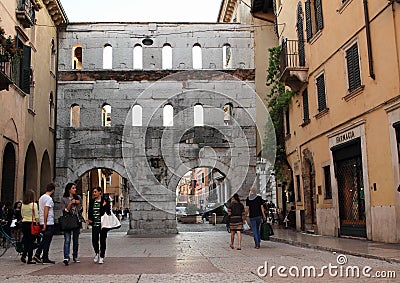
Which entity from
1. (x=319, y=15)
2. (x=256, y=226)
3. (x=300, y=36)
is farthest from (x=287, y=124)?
(x=256, y=226)

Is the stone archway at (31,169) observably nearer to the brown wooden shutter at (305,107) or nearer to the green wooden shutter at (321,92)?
the brown wooden shutter at (305,107)

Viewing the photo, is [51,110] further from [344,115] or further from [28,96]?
[344,115]

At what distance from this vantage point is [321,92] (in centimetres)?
1975

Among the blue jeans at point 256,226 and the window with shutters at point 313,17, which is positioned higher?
the window with shutters at point 313,17

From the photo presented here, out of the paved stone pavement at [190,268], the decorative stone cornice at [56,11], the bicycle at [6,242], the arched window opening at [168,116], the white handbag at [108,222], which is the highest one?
the decorative stone cornice at [56,11]

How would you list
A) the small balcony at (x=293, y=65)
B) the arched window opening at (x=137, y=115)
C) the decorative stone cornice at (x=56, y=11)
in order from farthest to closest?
the arched window opening at (x=137, y=115) < the decorative stone cornice at (x=56, y=11) < the small balcony at (x=293, y=65)

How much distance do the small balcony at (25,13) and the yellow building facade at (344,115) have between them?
10412 mm

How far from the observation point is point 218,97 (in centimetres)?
2691

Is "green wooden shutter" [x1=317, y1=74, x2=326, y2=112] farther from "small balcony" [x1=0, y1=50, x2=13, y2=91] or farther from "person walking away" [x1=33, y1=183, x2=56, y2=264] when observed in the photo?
"person walking away" [x1=33, y1=183, x2=56, y2=264]

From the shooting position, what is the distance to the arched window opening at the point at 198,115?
87.6ft

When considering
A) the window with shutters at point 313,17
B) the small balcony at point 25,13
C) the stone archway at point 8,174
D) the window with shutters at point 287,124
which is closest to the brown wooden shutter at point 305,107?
the window with shutters at point 313,17

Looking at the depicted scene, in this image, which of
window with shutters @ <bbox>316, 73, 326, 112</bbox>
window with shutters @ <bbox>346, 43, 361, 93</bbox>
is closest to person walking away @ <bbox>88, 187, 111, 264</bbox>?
window with shutters @ <bbox>346, 43, 361, 93</bbox>

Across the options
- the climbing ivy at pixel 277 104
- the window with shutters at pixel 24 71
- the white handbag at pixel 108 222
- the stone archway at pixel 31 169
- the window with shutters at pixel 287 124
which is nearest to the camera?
the white handbag at pixel 108 222

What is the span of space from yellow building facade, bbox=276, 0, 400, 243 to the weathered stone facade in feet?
10.1
